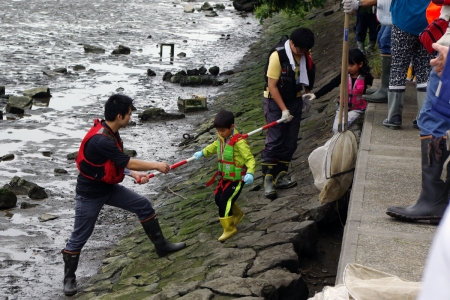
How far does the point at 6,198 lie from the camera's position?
33.0 feet

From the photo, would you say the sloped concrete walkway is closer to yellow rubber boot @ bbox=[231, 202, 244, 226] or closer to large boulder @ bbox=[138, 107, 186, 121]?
yellow rubber boot @ bbox=[231, 202, 244, 226]

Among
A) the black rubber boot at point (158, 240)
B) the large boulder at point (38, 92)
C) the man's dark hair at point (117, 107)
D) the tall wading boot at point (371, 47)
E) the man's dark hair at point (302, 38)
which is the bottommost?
the large boulder at point (38, 92)

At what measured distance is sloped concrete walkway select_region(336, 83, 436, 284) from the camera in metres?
4.87

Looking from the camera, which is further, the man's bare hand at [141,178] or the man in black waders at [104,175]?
the man's bare hand at [141,178]

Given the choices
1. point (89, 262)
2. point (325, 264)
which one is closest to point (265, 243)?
point (325, 264)

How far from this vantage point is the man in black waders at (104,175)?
708 centimetres

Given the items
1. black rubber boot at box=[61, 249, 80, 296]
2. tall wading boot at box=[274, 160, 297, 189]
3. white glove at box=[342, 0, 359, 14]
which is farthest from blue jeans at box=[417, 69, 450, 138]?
black rubber boot at box=[61, 249, 80, 296]

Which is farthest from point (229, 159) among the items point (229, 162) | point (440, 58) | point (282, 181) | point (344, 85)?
point (440, 58)

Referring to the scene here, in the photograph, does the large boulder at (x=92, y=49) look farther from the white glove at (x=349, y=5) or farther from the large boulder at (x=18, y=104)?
the white glove at (x=349, y=5)

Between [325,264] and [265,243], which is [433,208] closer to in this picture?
Result: [325,264]

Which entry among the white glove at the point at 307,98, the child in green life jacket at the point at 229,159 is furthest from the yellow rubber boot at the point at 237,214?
the white glove at the point at 307,98

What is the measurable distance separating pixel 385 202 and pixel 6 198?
5.87 metres

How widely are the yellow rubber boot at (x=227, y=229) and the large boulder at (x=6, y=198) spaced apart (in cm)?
375

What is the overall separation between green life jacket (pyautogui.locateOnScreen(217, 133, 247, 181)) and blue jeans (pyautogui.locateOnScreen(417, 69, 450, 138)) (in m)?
2.06
